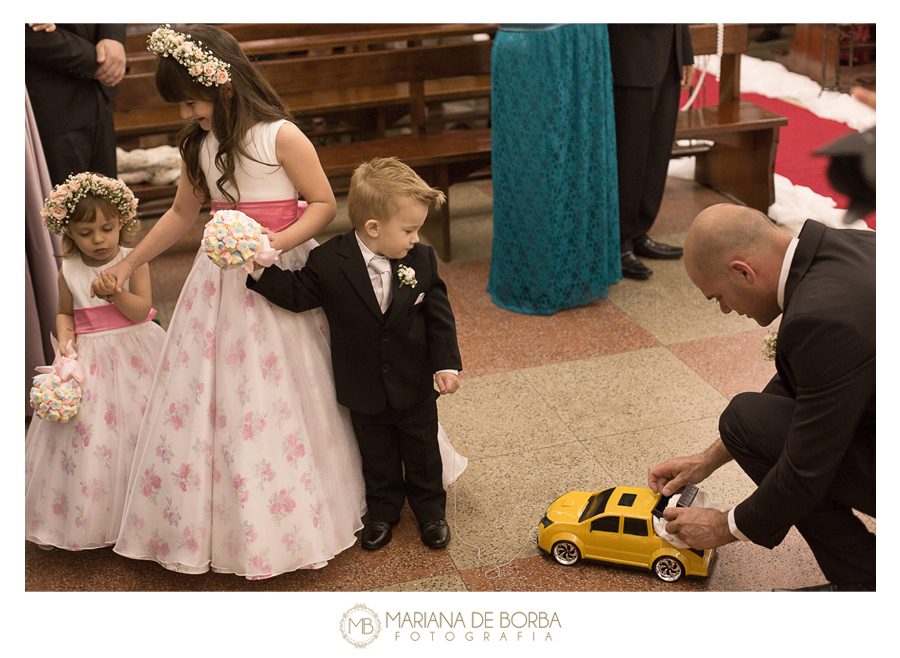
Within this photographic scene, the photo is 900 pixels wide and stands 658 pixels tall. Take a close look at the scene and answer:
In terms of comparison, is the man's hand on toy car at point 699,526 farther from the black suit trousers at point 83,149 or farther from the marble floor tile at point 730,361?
the black suit trousers at point 83,149

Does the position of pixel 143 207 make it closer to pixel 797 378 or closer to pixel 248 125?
pixel 248 125

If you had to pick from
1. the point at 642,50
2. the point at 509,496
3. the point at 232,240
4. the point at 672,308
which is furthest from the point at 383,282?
the point at 642,50

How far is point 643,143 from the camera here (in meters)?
4.45

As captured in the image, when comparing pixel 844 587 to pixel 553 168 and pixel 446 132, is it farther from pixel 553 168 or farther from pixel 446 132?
pixel 446 132

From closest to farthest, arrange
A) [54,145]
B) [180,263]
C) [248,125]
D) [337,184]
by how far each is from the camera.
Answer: [248,125] < [54,145] < [180,263] < [337,184]

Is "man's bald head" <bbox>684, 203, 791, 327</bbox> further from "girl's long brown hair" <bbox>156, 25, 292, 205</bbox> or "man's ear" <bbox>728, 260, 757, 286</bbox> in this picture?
"girl's long brown hair" <bbox>156, 25, 292, 205</bbox>

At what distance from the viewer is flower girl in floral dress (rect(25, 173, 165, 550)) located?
8.55 feet

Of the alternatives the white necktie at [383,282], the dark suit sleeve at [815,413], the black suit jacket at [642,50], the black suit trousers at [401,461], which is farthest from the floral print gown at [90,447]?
the black suit jacket at [642,50]

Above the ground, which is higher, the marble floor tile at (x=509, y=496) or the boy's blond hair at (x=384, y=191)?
the boy's blond hair at (x=384, y=191)

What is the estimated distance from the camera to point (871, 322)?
1935 mm

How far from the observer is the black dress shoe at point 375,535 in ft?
8.64

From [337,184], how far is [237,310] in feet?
10.3

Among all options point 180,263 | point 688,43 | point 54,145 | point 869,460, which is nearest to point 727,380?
point 869,460
